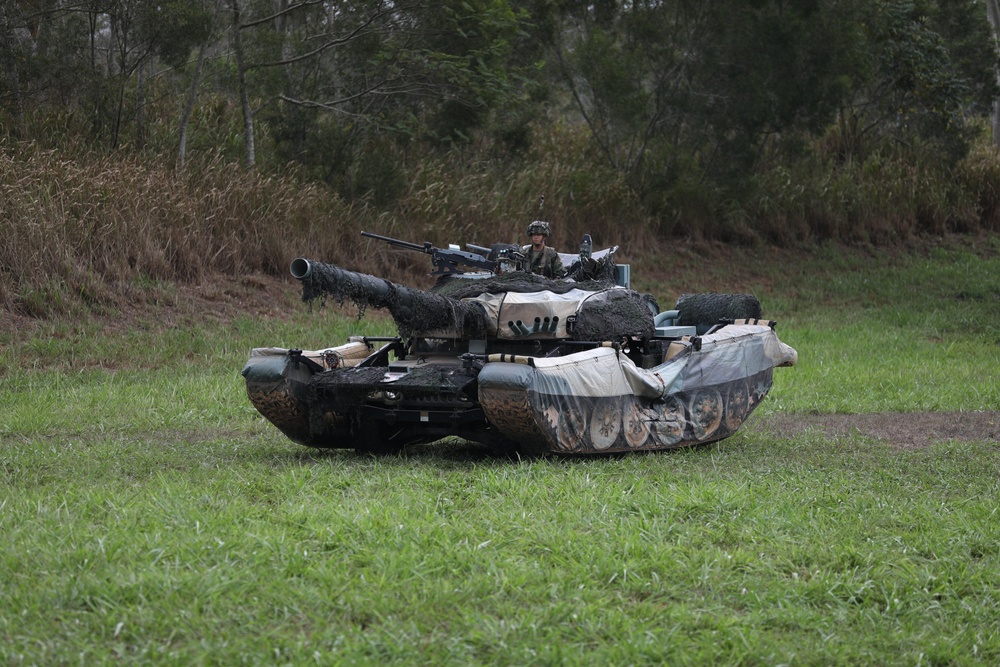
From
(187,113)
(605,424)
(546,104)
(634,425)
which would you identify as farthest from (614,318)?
(546,104)

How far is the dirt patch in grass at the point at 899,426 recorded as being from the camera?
1038cm

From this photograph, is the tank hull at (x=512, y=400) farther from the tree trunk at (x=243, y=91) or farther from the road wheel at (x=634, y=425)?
the tree trunk at (x=243, y=91)

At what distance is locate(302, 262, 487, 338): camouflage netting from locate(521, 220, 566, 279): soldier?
1.41 m

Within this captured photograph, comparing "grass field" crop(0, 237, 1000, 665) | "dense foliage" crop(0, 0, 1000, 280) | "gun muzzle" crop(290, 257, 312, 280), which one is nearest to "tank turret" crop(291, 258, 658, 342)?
"gun muzzle" crop(290, 257, 312, 280)

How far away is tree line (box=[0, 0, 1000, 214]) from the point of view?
59.4ft

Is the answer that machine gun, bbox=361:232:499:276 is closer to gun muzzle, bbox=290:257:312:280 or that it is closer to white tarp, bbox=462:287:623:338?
white tarp, bbox=462:287:623:338

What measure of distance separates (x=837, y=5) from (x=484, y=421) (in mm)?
16116

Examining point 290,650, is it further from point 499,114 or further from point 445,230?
point 499,114

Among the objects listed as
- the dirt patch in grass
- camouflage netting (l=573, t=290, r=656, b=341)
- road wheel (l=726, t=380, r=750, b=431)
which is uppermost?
camouflage netting (l=573, t=290, r=656, b=341)

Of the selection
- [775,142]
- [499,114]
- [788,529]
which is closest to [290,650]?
[788,529]

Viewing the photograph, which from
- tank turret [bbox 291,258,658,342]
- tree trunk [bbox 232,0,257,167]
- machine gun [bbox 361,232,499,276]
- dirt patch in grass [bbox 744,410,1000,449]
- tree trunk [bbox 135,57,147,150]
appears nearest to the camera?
tank turret [bbox 291,258,658,342]

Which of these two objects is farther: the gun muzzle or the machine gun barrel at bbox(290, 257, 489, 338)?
the machine gun barrel at bbox(290, 257, 489, 338)

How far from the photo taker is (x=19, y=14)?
1766 cm

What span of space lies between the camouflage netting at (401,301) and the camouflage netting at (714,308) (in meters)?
3.03
